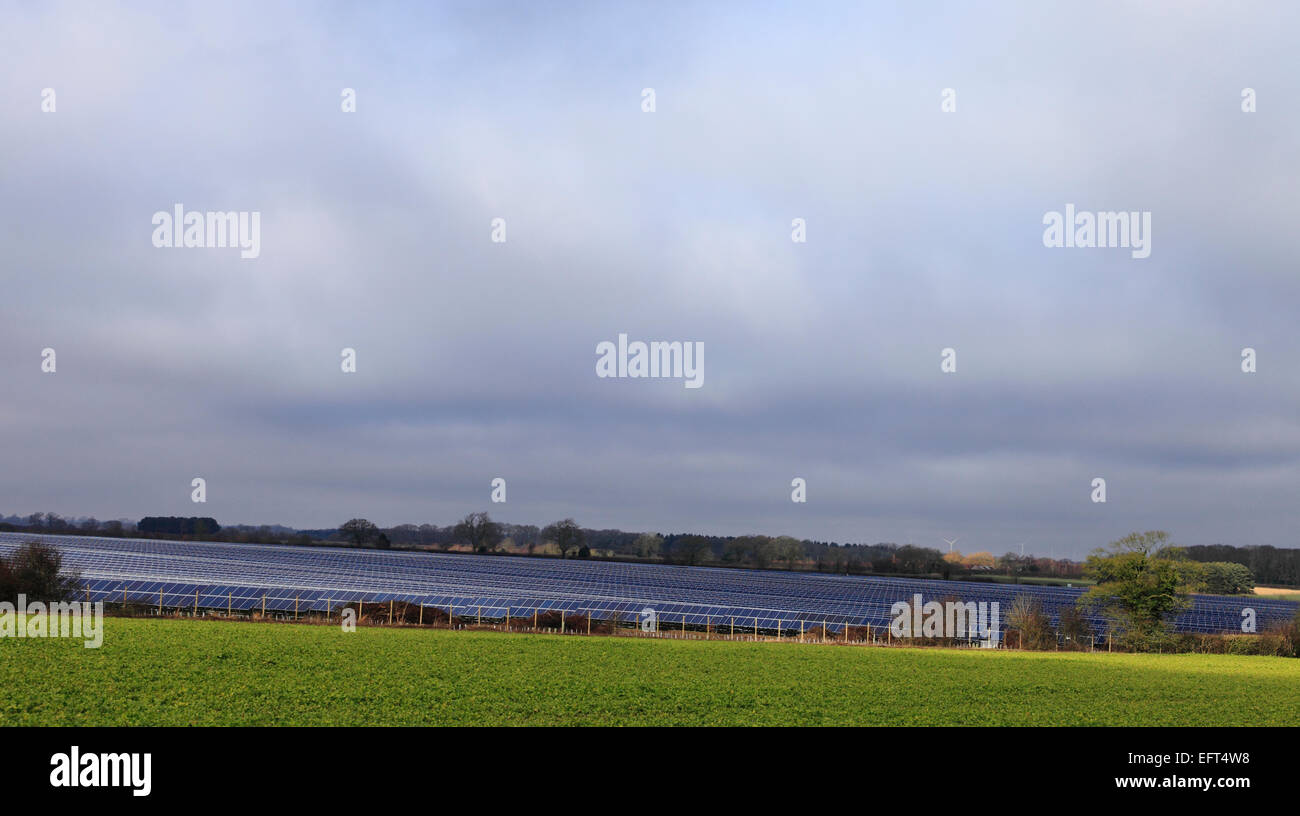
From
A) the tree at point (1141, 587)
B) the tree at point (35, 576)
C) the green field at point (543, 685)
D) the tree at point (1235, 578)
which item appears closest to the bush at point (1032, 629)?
the tree at point (1141, 587)

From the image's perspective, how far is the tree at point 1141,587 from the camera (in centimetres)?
5947

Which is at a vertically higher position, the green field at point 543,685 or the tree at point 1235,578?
the green field at point 543,685

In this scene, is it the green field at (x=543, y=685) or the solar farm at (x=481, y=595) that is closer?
the green field at (x=543, y=685)

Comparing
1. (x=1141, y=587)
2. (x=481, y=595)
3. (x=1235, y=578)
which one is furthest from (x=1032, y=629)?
(x=1235, y=578)

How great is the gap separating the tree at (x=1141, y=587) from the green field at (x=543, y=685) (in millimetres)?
19321

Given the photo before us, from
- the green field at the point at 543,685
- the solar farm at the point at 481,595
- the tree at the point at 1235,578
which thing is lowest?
the tree at the point at 1235,578

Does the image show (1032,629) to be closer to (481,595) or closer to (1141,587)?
(1141,587)

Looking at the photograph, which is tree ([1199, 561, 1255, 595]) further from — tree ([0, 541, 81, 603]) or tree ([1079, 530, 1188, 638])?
tree ([0, 541, 81, 603])

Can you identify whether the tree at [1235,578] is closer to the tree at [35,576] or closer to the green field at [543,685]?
the green field at [543,685]

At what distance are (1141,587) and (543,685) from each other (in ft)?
164

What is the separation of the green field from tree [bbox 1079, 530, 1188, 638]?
19321 millimetres

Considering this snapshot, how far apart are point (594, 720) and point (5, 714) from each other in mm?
12583

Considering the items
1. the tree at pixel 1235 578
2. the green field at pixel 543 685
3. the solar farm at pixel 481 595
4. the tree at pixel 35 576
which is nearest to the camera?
the green field at pixel 543 685
